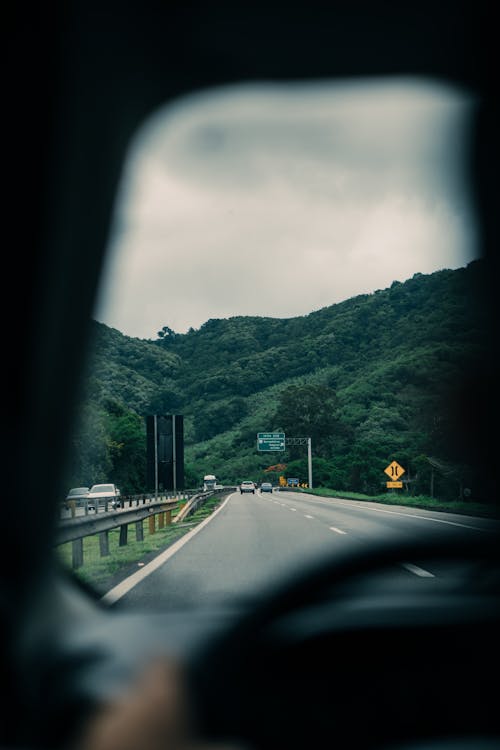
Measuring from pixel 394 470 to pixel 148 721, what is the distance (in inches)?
1154

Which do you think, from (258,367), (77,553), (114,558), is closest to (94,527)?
(77,553)

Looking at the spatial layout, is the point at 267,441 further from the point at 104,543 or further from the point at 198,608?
the point at 198,608

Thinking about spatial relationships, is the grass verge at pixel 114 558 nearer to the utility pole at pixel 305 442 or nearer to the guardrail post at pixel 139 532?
the guardrail post at pixel 139 532

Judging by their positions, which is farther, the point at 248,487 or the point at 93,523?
the point at 248,487

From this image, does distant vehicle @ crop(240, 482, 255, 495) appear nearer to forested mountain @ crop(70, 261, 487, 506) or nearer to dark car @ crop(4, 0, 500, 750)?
forested mountain @ crop(70, 261, 487, 506)

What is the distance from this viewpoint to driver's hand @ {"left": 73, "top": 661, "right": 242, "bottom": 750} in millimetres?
1490

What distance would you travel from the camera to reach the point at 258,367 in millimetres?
8281

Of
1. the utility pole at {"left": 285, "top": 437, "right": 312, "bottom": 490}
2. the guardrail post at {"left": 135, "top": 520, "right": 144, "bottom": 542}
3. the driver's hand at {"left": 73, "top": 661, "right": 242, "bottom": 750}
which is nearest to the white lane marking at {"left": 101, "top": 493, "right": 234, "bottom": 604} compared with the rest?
the guardrail post at {"left": 135, "top": 520, "right": 144, "bottom": 542}

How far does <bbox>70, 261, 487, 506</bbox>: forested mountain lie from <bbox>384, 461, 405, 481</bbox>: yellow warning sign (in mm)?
13972

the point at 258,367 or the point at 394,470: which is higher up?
the point at 258,367

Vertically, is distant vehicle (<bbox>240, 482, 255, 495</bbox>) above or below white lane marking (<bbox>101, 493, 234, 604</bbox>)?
below

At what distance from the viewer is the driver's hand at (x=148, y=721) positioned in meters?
1.49

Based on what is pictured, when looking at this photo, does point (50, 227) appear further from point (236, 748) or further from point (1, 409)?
point (236, 748)

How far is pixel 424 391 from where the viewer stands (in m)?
13.8
